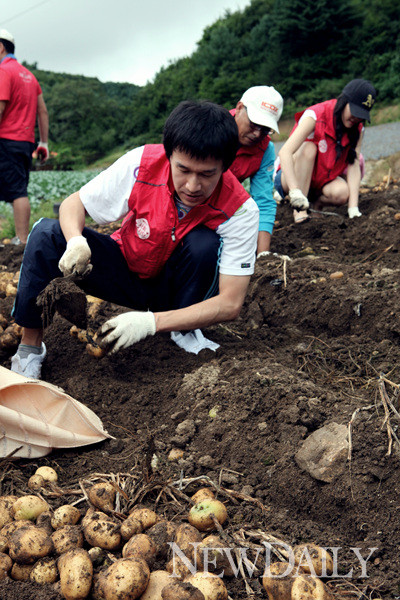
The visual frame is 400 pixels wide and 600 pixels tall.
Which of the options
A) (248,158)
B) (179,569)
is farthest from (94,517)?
(248,158)

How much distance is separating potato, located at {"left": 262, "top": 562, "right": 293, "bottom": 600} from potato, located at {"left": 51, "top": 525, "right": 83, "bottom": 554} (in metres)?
0.51

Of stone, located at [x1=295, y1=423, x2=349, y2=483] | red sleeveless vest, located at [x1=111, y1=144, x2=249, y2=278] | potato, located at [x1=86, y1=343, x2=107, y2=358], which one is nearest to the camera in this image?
stone, located at [x1=295, y1=423, x2=349, y2=483]

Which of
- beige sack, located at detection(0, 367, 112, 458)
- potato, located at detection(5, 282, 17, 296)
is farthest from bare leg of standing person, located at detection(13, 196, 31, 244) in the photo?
beige sack, located at detection(0, 367, 112, 458)

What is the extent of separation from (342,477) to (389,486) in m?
0.14

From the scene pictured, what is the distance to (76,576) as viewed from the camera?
49.9 inches

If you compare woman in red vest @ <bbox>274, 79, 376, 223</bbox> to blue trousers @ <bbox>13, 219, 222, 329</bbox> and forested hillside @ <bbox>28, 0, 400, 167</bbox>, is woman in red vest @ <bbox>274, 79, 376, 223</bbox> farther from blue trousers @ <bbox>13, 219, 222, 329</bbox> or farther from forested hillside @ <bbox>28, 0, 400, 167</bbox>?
forested hillside @ <bbox>28, 0, 400, 167</bbox>

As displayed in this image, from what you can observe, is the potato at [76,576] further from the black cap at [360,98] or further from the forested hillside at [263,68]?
the forested hillside at [263,68]

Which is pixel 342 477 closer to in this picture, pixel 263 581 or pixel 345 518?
pixel 345 518

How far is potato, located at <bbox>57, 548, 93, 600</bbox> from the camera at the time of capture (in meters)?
1.26

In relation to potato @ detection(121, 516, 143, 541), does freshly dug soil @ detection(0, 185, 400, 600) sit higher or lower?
lower

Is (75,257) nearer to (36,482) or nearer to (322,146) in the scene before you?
(36,482)

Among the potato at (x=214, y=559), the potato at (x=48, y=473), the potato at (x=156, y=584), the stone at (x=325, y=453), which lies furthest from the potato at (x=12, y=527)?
the stone at (x=325, y=453)

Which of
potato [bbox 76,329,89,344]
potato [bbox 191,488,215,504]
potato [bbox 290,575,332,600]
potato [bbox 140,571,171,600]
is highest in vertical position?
potato [bbox 290,575,332,600]

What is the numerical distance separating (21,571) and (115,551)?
0.82 feet
